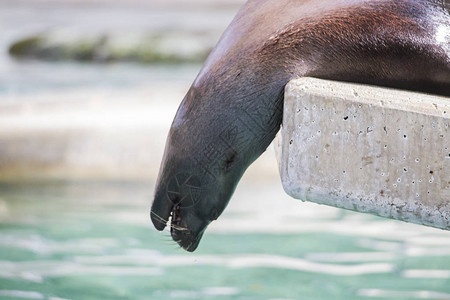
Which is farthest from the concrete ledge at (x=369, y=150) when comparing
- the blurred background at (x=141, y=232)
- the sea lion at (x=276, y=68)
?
the blurred background at (x=141, y=232)

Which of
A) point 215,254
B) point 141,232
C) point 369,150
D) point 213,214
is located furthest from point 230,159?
point 141,232

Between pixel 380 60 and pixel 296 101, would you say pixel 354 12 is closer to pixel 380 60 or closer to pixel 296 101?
pixel 380 60

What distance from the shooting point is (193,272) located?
461 centimetres

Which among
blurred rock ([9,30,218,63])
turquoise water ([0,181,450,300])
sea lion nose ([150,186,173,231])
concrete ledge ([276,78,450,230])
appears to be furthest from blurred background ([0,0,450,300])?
blurred rock ([9,30,218,63])

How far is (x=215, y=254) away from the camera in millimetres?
4980

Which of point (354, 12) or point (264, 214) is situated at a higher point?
point (354, 12)

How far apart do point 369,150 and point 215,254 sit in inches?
96.7

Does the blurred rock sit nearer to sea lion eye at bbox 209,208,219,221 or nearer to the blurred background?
the blurred background

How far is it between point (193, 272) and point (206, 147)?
1745 millimetres

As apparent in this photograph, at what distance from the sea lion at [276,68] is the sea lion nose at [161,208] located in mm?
57

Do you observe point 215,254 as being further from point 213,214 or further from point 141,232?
point 213,214

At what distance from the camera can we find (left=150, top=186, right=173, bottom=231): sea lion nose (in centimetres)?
317

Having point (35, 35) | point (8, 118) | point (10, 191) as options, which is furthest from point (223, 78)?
point (35, 35)

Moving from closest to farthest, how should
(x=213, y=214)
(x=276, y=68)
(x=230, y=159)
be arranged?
(x=276, y=68) < (x=230, y=159) < (x=213, y=214)
